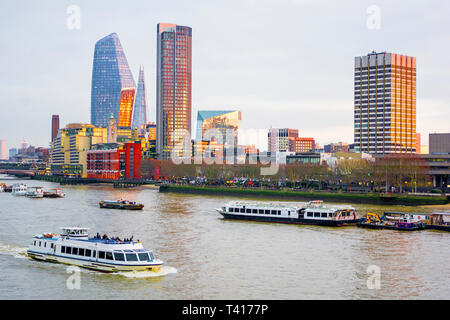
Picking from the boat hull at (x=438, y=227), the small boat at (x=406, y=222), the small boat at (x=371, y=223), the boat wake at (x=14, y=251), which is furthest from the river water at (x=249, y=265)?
the boat hull at (x=438, y=227)

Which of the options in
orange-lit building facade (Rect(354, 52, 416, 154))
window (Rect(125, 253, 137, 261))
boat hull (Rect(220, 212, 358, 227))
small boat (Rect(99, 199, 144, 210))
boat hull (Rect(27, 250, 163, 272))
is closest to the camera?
boat hull (Rect(27, 250, 163, 272))

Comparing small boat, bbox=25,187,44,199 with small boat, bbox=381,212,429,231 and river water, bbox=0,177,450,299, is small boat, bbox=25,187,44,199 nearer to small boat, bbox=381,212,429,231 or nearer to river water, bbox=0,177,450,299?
river water, bbox=0,177,450,299

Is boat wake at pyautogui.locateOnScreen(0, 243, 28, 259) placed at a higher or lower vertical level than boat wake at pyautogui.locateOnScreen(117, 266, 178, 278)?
higher

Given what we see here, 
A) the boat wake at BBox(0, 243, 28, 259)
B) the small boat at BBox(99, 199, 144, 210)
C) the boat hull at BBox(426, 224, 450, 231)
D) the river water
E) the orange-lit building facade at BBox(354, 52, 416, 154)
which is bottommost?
the river water

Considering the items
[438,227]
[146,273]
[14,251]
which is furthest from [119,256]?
[438,227]

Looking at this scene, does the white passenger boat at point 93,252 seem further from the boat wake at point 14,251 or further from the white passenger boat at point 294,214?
the white passenger boat at point 294,214

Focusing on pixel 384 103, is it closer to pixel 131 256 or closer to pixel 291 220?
pixel 291 220

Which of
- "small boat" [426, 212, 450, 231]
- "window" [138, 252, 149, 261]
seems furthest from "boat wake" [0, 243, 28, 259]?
"small boat" [426, 212, 450, 231]

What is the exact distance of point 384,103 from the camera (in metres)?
187

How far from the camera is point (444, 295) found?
1224 inches

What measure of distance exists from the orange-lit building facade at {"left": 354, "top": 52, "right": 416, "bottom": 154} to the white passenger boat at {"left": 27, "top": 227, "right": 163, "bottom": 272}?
159 metres

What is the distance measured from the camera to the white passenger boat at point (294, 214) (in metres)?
60.8

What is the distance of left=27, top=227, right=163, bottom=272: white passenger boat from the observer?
3547 centimetres
